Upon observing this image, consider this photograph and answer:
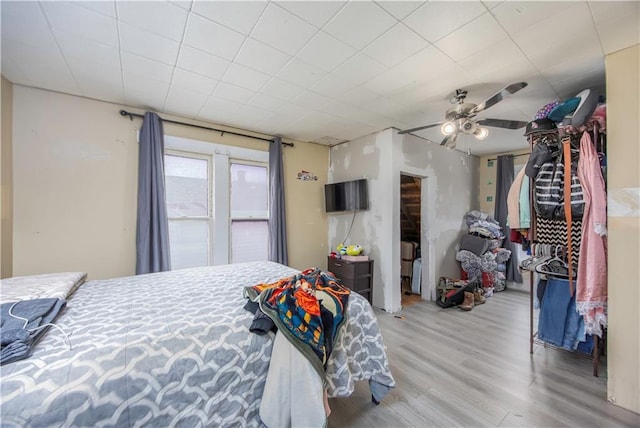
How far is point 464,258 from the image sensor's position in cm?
428

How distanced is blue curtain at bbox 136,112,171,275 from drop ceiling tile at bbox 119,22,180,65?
44.1 inches

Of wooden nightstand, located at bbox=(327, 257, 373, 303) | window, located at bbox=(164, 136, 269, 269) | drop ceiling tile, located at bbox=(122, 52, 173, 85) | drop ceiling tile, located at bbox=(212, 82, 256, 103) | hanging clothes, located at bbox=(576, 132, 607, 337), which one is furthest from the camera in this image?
wooden nightstand, located at bbox=(327, 257, 373, 303)

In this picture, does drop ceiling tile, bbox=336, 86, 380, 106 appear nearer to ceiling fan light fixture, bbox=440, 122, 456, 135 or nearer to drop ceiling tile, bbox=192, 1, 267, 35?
ceiling fan light fixture, bbox=440, 122, 456, 135

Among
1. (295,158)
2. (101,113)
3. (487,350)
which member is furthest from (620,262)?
(101,113)

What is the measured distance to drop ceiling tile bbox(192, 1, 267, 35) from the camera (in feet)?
4.76

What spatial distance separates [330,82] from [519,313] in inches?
152

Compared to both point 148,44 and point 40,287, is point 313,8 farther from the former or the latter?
point 40,287

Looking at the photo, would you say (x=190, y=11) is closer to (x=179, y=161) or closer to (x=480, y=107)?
(x=179, y=161)

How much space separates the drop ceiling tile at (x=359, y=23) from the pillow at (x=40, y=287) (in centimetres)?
239

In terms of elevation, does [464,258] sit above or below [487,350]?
above

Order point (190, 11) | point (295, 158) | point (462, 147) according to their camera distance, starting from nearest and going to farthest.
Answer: point (190, 11) → point (295, 158) → point (462, 147)

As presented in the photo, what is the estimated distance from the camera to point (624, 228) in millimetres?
1709

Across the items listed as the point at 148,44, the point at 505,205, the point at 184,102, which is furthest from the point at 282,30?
the point at 505,205

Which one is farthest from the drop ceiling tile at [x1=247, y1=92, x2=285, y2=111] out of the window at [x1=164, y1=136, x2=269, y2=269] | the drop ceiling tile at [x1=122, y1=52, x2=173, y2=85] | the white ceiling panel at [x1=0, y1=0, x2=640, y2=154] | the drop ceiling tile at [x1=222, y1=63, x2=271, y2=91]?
the window at [x1=164, y1=136, x2=269, y2=269]
